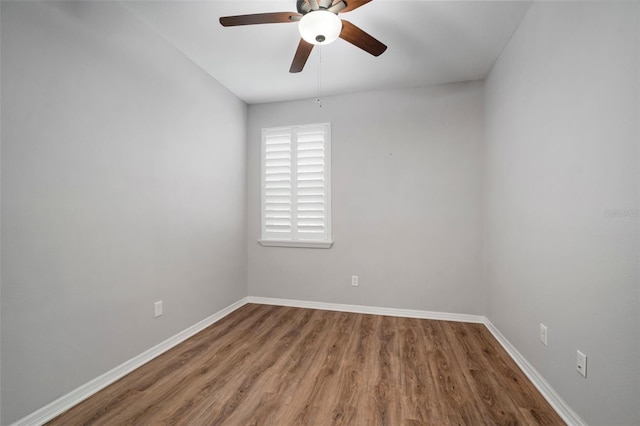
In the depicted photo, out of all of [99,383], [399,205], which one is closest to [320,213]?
[399,205]

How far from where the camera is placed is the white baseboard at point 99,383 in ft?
5.12

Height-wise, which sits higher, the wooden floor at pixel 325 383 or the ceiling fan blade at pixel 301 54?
the ceiling fan blade at pixel 301 54

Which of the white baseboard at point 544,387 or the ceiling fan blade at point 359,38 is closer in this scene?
the white baseboard at point 544,387

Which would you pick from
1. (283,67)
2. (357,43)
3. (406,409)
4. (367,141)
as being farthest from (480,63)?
(406,409)

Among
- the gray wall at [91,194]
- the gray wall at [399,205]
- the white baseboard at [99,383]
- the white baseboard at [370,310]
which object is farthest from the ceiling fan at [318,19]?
the white baseboard at [370,310]

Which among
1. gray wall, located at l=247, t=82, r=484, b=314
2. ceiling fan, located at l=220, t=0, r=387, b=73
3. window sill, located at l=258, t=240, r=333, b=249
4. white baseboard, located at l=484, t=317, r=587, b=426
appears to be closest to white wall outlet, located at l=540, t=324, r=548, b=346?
white baseboard, located at l=484, t=317, r=587, b=426

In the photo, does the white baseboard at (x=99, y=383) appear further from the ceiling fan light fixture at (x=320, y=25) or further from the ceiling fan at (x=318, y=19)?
the ceiling fan light fixture at (x=320, y=25)

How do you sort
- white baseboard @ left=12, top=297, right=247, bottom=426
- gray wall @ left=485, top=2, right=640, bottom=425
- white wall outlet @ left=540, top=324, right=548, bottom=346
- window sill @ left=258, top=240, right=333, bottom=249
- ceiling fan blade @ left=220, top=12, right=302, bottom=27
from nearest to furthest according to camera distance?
1. gray wall @ left=485, top=2, right=640, bottom=425
2. white baseboard @ left=12, top=297, right=247, bottom=426
3. ceiling fan blade @ left=220, top=12, right=302, bottom=27
4. white wall outlet @ left=540, top=324, right=548, bottom=346
5. window sill @ left=258, top=240, right=333, bottom=249

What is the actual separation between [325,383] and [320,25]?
2.28m

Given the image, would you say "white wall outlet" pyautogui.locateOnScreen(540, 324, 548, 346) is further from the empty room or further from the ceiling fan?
the ceiling fan

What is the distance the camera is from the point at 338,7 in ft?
5.39

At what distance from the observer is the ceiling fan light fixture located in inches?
61.4

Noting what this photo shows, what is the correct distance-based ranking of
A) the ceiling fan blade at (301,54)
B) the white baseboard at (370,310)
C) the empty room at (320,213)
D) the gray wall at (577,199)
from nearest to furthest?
the gray wall at (577,199)
the empty room at (320,213)
the ceiling fan blade at (301,54)
the white baseboard at (370,310)

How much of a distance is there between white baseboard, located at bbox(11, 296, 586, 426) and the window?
2.57ft
